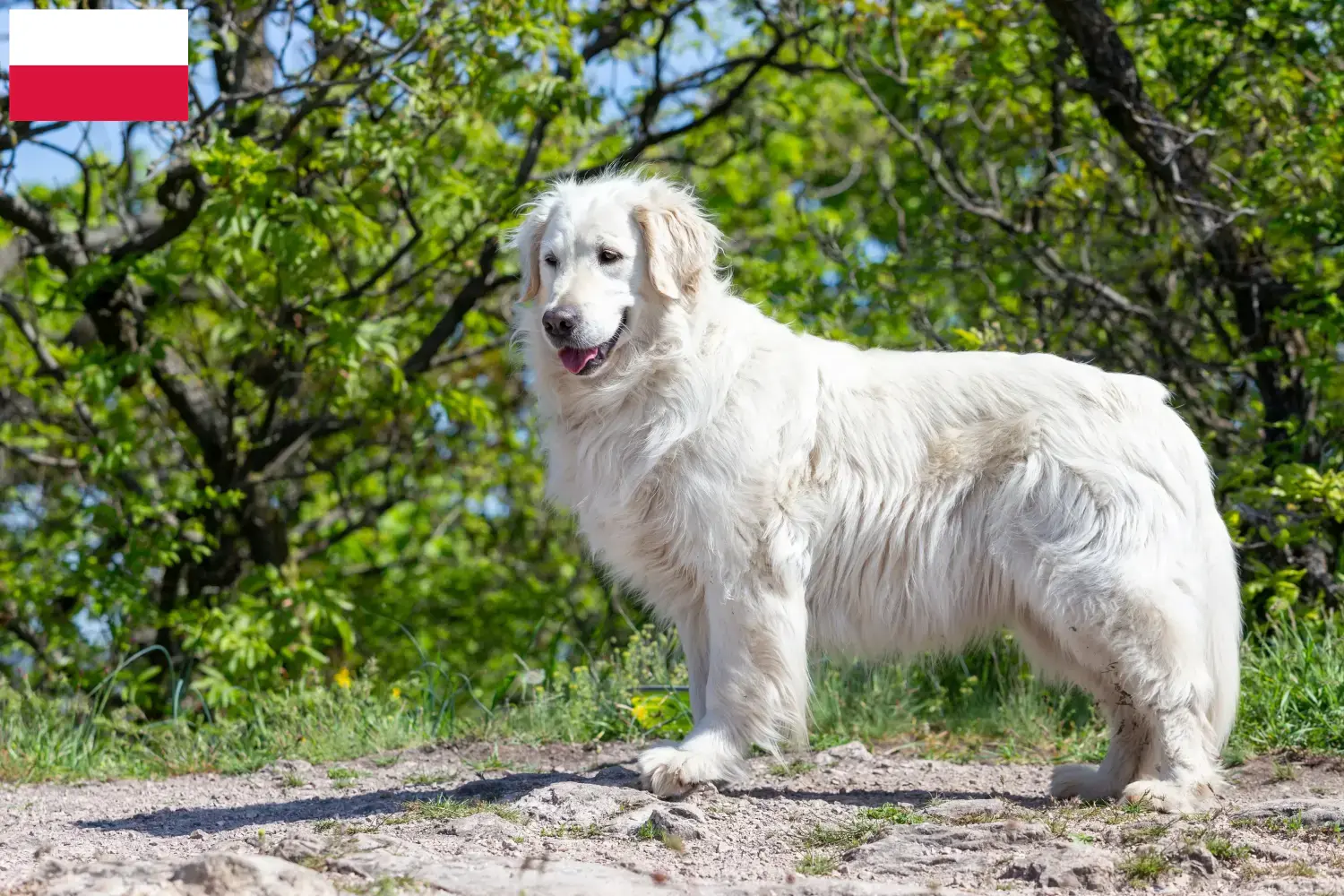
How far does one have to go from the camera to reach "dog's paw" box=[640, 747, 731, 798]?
4078 mm

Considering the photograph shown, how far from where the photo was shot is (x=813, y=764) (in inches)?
195

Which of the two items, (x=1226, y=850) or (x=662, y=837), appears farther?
(x=662, y=837)

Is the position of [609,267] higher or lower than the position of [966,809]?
higher


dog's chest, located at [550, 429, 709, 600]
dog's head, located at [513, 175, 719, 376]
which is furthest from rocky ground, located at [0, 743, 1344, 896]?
dog's head, located at [513, 175, 719, 376]

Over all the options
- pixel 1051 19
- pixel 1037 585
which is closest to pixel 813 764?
pixel 1037 585

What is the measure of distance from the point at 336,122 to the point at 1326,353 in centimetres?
546

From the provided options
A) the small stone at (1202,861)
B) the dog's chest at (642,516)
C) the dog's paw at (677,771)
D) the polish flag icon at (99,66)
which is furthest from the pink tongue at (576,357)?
the polish flag icon at (99,66)

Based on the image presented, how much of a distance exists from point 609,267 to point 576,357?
1.08 feet

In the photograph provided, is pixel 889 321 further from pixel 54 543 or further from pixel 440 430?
pixel 54 543

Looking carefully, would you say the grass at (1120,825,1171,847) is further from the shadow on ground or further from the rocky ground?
the shadow on ground

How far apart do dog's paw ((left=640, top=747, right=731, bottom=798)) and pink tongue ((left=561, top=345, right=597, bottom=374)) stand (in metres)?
1.27

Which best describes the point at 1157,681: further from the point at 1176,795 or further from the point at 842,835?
the point at 842,835

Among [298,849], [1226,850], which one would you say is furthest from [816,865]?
[298,849]

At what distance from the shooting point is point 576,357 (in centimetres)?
431
